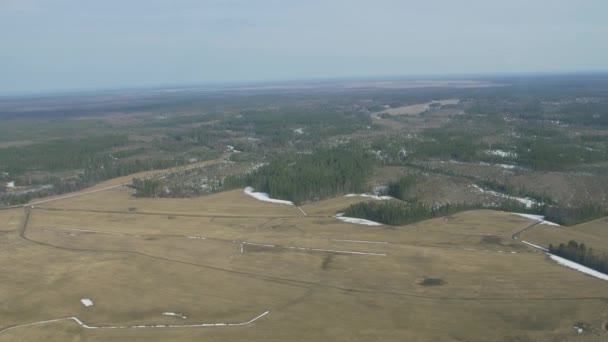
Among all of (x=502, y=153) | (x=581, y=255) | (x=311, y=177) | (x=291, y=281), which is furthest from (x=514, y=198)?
(x=291, y=281)

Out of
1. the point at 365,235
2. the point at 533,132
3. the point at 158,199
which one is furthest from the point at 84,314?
the point at 533,132

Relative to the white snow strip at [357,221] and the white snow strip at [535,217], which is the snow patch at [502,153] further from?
the white snow strip at [357,221]

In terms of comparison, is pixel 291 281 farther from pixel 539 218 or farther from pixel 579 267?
pixel 539 218

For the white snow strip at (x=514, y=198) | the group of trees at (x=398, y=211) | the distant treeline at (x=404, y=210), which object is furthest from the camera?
the white snow strip at (x=514, y=198)

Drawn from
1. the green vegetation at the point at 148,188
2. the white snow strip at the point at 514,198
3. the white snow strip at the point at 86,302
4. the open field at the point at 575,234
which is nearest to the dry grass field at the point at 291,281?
the white snow strip at the point at 86,302

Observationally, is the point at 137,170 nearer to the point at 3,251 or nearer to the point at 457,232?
the point at 3,251

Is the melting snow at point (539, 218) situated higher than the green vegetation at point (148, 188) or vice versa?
the melting snow at point (539, 218)
